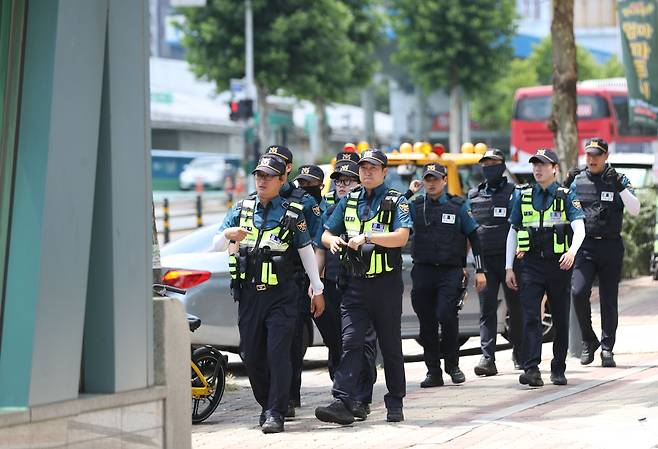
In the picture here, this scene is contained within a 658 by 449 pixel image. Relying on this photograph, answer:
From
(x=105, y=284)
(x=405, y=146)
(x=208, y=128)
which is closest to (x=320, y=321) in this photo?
(x=105, y=284)

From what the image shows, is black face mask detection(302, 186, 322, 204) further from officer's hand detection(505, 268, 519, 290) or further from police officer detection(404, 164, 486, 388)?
officer's hand detection(505, 268, 519, 290)

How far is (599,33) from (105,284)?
11567 cm

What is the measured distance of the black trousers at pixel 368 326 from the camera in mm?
9305

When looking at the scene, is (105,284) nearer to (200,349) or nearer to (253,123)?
(200,349)

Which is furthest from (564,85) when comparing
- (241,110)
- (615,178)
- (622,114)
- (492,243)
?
(622,114)

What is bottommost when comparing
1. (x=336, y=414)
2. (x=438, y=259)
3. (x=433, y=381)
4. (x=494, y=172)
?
(x=433, y=381)

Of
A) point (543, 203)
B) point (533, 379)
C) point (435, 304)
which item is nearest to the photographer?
point (533, 379)

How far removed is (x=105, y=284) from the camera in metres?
7.34

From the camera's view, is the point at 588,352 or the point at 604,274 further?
the point at 588,352

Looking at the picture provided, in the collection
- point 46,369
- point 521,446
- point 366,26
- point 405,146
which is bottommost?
point 521,446

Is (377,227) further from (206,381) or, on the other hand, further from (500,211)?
(500,211)

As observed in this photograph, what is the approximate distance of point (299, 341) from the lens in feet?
32.5

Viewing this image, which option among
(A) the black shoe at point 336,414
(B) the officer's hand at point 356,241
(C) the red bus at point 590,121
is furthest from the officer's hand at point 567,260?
(C) the red bus at point 590,121

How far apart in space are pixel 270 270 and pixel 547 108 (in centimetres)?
3173
